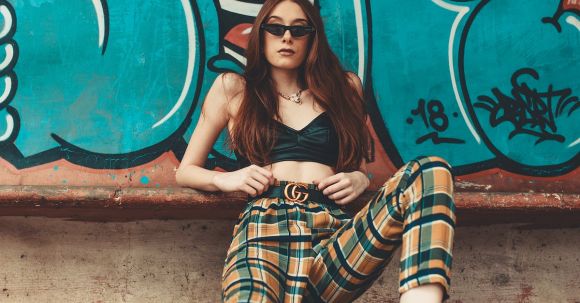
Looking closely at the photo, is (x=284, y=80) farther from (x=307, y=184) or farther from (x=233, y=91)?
(x=307, y=184)

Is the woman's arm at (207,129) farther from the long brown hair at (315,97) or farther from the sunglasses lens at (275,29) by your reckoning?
the sunglasses lens at (275,29)

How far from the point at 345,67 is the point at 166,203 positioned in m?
1.47

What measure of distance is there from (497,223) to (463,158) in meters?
0.45

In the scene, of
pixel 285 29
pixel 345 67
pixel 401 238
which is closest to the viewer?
pixel 401 238

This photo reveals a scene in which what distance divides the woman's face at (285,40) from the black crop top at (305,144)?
30cm

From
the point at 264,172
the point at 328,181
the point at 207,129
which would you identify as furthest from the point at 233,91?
the point at 328,181

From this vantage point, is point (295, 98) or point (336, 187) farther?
point (295, 98)

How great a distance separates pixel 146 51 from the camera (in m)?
4.35

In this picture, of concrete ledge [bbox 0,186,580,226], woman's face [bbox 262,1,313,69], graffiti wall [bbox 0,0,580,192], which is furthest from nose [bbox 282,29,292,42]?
graffiti wall [bbox 0,0,580,192]

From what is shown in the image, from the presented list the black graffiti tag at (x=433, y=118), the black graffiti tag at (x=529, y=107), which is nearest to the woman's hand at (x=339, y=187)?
the black graffiti tag at (x=433, y=118)

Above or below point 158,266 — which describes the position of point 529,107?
above

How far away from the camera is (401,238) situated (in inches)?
99.1

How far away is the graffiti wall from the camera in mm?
4223

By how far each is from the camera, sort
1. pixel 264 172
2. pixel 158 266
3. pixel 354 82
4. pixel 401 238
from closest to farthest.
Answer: pixel 401 238, pixel 264 172, pixel 354 82, pixel 158 266
